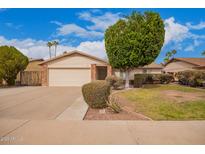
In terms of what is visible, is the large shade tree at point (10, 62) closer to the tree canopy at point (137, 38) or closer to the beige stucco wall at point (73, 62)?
the beige stucco wall at point (73, 62)

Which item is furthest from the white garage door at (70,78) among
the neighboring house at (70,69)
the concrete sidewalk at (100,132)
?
the concrete sidewalk at (100,132)

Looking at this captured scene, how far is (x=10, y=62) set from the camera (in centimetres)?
2050

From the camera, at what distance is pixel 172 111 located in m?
7.81

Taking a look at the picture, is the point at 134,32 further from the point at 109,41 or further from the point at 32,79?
the point at 32,79

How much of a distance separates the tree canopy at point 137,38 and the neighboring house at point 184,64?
14716 millimetres

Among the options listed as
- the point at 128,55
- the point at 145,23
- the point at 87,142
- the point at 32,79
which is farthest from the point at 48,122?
the point at 32,79

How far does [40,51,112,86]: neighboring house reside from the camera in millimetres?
22031

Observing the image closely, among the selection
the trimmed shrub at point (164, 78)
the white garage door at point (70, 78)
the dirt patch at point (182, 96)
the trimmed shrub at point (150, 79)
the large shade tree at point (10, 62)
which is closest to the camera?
the dirt patch at point (182, 96)

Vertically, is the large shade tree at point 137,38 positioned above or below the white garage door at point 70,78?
above

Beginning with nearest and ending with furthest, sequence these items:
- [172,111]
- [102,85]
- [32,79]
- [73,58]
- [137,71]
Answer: [172,111] < [102,85] < [73,58] < [32,79] < [137,71]

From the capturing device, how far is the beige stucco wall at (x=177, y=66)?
98.8ft

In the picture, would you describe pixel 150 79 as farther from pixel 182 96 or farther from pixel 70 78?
pixel 182 96

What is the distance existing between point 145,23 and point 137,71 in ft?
44.3
